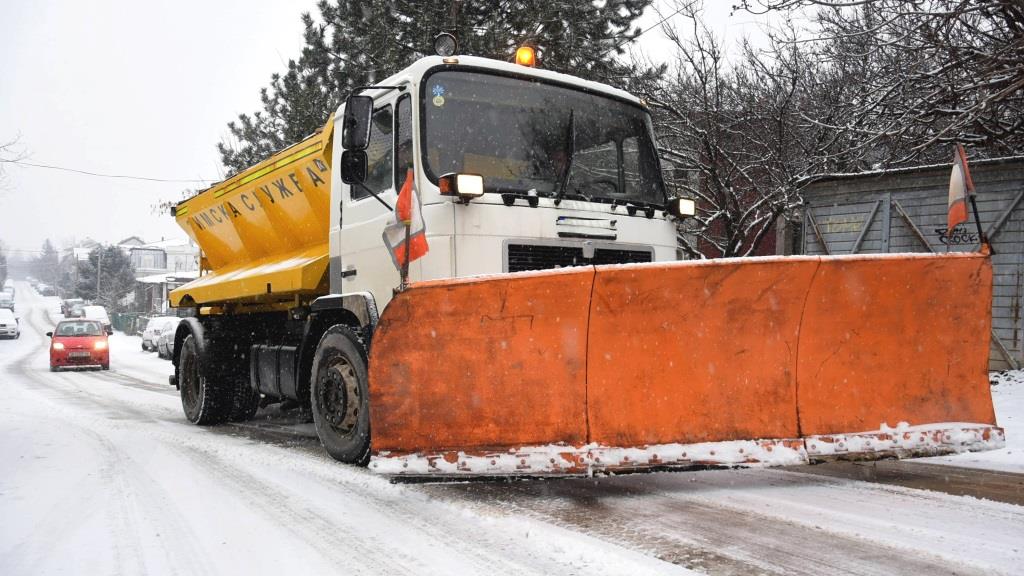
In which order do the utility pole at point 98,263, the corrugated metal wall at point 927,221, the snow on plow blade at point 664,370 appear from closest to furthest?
1. the snow on plow blade at point 664,370
2. the corrugated metal wall at point 927,221
3. the utility pole at point 98,263

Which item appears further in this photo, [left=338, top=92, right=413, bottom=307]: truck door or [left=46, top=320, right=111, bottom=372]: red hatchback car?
[left=46, top=320, right=111, bottom=372]: red hatchback car

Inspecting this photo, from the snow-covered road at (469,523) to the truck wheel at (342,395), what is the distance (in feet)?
0.63

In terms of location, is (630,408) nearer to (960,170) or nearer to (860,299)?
(860,299)

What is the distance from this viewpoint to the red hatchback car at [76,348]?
20.6 meters

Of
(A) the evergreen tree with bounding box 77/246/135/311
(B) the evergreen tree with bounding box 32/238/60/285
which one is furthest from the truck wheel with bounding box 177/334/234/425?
(B) the evergreen tree with bounding box 32/238/60/285

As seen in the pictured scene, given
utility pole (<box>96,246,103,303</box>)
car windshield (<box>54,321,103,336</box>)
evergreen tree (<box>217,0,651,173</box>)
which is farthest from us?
utility pole (<box>96,246,103,303</box>)

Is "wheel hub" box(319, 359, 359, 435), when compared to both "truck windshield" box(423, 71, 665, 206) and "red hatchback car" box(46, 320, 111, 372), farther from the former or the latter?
"red hatchback car" box(46, 320, 111, 372)

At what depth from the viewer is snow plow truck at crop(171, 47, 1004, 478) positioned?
3.85 meters

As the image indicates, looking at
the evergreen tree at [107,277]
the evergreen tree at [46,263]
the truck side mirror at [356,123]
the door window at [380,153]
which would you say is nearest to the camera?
the truck side mirror at [356,123]

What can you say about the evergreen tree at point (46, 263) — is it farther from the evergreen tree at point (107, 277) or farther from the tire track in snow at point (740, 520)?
the tire track in snow at point (740, 520)

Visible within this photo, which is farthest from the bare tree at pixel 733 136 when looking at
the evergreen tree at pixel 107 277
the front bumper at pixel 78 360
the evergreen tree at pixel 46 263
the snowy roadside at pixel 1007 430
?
the evergreen tree at pixel 46 263

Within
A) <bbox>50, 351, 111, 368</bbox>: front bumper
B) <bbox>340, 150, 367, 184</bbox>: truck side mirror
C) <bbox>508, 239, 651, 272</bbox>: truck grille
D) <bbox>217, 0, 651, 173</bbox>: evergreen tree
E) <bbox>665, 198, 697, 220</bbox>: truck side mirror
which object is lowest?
<bbox>50, 351, 111, 368</bbox>: front bumper

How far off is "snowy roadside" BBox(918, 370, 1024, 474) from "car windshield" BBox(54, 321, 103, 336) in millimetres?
21832

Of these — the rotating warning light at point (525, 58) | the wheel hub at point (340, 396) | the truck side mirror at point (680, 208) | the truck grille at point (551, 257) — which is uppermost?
the rotating warning light at point (525, 58)
